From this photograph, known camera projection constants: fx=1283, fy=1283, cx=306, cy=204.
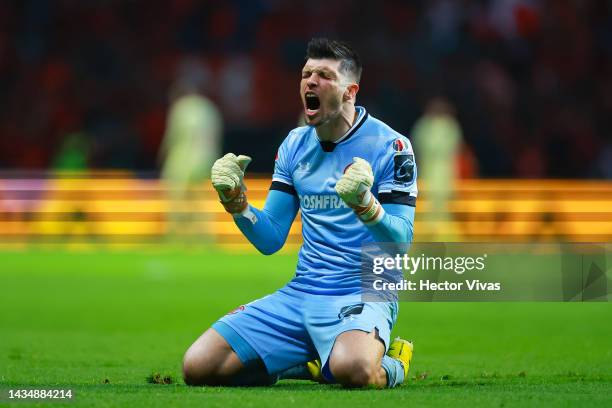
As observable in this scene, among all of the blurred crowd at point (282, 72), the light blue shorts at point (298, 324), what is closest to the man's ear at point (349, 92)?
the light blue shorts at point (298, 324)

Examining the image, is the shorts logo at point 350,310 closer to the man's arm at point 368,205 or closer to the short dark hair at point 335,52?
the man's arm at point 368,205

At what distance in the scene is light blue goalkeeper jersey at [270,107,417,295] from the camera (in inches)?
269

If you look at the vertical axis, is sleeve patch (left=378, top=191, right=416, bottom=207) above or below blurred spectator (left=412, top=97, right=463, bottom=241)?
below

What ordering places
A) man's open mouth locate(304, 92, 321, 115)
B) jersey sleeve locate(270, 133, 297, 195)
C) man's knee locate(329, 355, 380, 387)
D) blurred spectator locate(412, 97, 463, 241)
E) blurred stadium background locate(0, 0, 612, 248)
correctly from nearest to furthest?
1. man's knee locate(329, 355, 380, 387)
2. man's open mouth locate(304, 92, 321, 115)
3. jersey sleeve locate(270, 133, 297, 195)
4. blurred spectator locate(412, 97, 463, 241)
5. blurred stadium background locate(0, 0, 612, 248)

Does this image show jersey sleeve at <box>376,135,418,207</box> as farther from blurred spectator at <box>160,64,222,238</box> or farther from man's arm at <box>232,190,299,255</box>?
blurred spectator at <box>160,64,222,238</box>

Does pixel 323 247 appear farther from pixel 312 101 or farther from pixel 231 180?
pixel 312 101

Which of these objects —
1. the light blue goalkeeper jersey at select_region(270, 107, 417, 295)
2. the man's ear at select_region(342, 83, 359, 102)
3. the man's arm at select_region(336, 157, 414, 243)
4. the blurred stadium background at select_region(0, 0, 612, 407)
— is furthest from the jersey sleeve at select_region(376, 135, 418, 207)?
the blurred stadium background at select_region(0, 0, 612, 407)

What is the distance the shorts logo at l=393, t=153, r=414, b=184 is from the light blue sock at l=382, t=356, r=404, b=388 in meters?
0.95

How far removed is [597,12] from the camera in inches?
945

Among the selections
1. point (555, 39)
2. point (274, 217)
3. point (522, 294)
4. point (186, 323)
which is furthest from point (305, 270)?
point (555, 39)

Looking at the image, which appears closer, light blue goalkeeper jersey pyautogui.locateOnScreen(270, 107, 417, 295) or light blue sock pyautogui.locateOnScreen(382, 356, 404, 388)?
light blue sock pyautogui.locateOnScreen(382, 356, 404, 388)

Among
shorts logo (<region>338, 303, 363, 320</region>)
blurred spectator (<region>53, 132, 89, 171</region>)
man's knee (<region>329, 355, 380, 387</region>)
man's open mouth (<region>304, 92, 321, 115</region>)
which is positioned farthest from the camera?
blurred spectator (<region>53, 132, 89, 171</region>)

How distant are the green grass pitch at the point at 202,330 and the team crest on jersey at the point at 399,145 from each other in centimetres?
127

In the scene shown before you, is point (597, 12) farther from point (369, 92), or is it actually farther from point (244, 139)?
point (244, 139)
